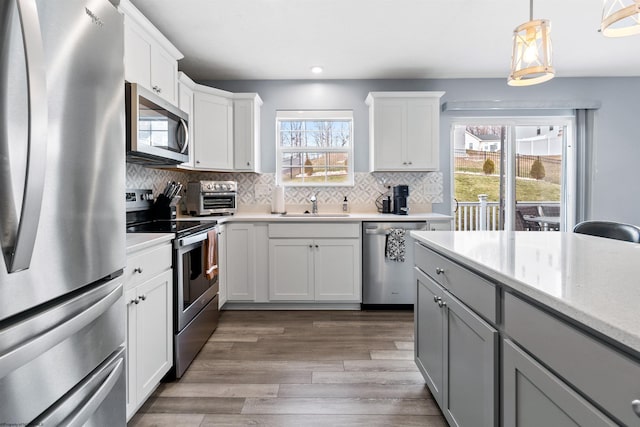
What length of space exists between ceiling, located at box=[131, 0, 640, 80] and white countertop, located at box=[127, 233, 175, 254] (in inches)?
68.9

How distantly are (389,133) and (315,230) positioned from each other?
1.37 m

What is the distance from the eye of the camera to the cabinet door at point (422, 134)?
11.9 feet

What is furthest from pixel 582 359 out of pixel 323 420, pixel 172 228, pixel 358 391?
pixel 172 228

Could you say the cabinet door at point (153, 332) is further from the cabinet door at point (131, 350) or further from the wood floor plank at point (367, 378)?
the wood floor plank at point (367, 378)

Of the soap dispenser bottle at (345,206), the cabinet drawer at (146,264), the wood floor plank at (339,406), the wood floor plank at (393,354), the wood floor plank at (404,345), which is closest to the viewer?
the cabinet drawer at (146,264)

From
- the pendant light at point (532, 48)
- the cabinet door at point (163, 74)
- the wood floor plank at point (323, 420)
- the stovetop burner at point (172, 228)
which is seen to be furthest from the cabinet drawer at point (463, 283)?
the cabinet door at point (163, 74)

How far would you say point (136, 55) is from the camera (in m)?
2.18

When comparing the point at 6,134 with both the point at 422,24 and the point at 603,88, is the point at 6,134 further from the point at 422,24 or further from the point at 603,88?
the point at 603,88

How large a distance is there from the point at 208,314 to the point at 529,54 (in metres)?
2.71

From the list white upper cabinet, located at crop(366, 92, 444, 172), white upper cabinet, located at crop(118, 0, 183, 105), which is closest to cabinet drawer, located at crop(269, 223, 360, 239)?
white upper cabinet, located at crop(366, 92, 444, 172)

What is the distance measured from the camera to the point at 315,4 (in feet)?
8.05

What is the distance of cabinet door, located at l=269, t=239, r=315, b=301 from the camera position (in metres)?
3.32

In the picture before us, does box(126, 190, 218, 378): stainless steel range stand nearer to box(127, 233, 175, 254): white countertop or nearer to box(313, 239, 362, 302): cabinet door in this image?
box(127, 233, 175, 254): white countertop

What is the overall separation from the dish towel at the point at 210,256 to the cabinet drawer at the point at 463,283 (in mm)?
1561
